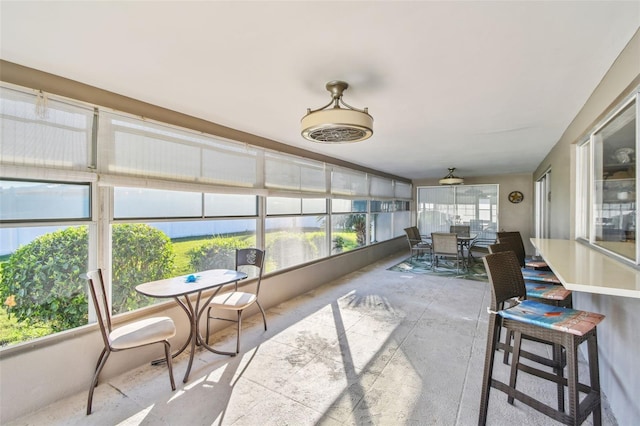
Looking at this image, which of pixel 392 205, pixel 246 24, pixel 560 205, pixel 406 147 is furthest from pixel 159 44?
pixel 392 205

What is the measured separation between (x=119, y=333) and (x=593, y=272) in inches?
120

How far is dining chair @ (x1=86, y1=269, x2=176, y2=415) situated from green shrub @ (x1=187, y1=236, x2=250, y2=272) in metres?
0.85

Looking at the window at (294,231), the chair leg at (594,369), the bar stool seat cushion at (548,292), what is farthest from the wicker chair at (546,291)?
the window at (294,231)

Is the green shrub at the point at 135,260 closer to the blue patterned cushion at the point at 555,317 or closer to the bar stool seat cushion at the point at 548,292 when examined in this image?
the blue patterned cushion at the point at 555,317

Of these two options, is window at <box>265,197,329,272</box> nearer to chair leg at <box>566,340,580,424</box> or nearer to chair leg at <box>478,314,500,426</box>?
chair leg at <box>478,314,500,426</box>

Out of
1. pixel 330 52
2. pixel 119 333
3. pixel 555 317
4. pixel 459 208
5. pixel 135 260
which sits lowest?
pixel 119 333

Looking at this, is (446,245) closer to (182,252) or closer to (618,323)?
(618,323)

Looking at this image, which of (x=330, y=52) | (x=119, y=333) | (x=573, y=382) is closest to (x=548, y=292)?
(x=573, y=382)

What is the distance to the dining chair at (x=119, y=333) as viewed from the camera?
75.7 inches

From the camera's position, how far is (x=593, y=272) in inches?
59.0

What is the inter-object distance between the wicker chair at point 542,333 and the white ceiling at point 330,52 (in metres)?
1.26

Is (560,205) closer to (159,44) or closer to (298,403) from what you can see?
(298,403)

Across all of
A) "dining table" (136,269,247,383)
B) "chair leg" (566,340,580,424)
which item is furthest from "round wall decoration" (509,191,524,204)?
"dining table" (136,269,247,383)

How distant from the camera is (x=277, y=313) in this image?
354 centimetres
